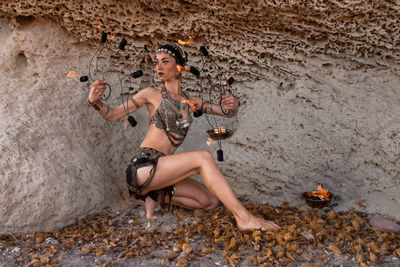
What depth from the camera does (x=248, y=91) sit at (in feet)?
14.2

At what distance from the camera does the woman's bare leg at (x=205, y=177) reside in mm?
2975

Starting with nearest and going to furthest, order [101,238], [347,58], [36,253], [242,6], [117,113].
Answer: [36,253] → [101,238] → [117,113] → [242,6] → [347,58]

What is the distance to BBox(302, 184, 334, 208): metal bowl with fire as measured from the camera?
347 centimetres

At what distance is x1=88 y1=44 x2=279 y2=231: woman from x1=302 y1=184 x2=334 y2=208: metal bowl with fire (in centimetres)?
72

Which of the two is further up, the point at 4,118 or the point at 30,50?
the point at 30,50

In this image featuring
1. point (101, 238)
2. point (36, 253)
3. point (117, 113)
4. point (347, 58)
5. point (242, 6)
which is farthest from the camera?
point (347, 58)

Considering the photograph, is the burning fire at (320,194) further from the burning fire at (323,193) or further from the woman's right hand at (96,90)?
the woman's right hand at (96,90)

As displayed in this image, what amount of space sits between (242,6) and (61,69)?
2.07m

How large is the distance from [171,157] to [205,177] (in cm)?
35

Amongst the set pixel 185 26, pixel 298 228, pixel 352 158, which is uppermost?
pixel 185 26

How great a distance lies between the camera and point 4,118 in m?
3.56

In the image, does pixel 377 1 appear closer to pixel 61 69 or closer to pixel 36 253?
pixel 61 69

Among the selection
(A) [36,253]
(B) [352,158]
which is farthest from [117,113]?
(B) [352,158]

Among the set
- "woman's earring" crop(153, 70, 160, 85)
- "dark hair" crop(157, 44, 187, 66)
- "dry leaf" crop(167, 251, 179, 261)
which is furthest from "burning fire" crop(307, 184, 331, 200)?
"woman's earring" crop(153, 70, 160, 85)
